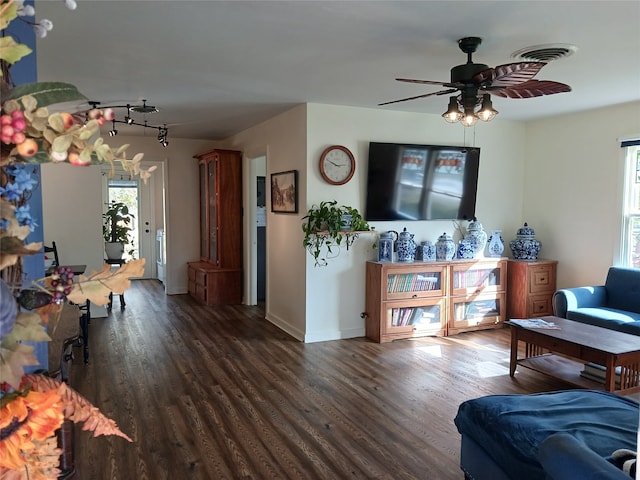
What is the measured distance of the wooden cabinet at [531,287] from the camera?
18.6 ft

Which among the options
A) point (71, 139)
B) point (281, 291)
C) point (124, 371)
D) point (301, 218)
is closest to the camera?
point (71, 139)

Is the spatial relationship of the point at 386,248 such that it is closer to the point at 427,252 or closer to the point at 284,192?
the point at 427,252

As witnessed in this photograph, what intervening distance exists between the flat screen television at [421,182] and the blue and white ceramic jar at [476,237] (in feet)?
0.47

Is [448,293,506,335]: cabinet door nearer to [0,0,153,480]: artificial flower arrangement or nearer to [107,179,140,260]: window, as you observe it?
[0,0,153,480]: artificial flower arrangement

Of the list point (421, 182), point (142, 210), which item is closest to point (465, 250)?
point (421, 182)

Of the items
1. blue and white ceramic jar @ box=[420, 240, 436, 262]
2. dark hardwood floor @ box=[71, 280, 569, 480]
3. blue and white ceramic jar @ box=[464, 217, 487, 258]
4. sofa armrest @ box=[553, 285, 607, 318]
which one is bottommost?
dark hardwood floor @ box=[71, 280, 569, 480]

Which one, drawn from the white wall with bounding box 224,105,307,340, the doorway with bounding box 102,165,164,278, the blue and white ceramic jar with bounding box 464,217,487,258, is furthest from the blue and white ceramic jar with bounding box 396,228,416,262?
the doorway with bounding box 102,165,164,278

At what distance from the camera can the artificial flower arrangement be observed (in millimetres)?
632

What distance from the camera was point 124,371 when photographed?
4172 millimetres

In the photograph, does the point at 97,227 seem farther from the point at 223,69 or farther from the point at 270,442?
the point at 270,442

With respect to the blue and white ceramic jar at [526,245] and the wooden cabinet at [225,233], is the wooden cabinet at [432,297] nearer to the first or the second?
the blue and white ceramic jar at [526,245]

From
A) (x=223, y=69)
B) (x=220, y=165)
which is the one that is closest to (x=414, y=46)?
(x=223, y=69)

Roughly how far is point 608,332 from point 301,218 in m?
2.93

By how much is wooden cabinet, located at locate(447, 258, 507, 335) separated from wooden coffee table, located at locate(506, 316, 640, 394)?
126 cm
